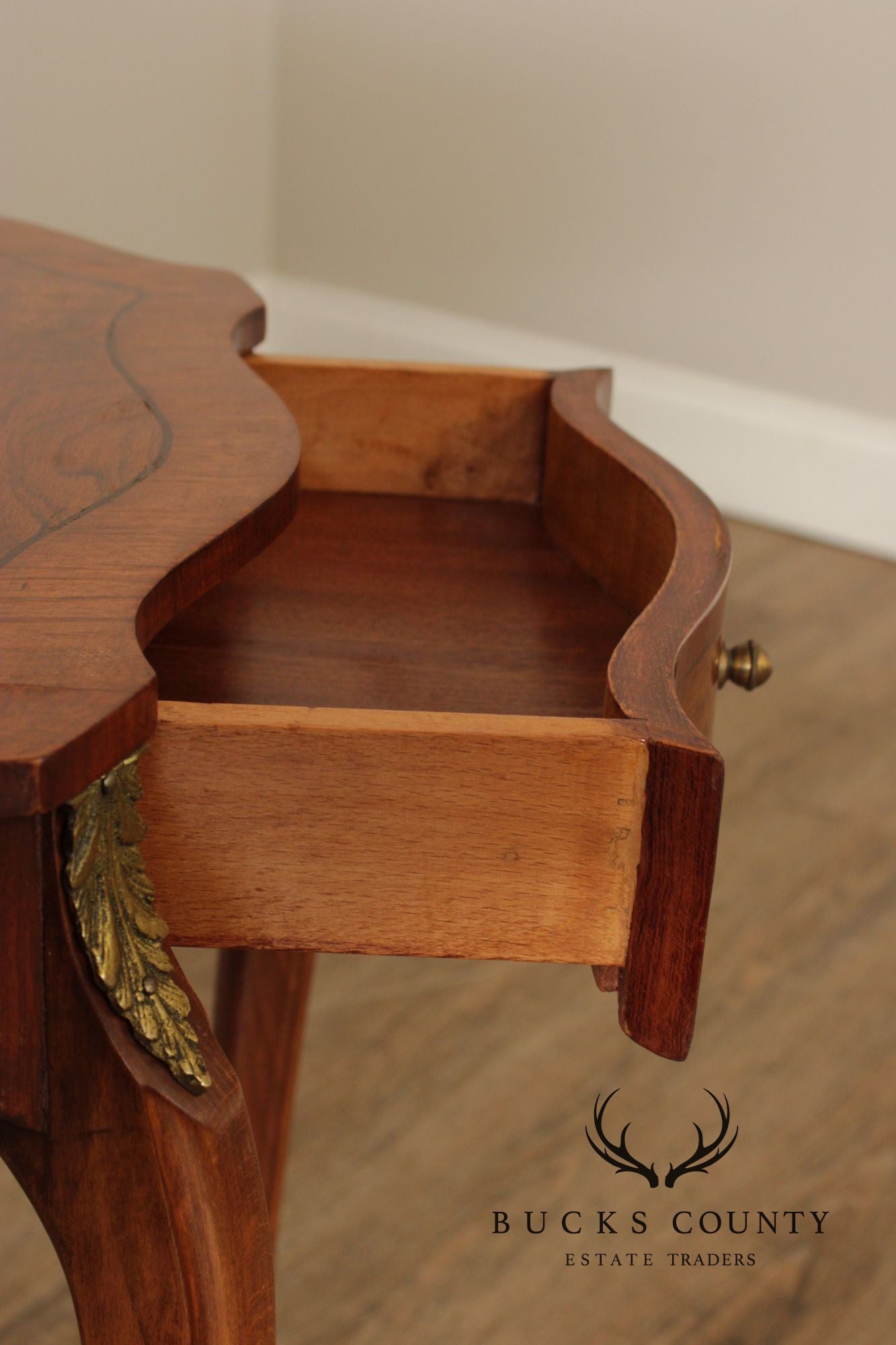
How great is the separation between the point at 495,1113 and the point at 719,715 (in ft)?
2.28

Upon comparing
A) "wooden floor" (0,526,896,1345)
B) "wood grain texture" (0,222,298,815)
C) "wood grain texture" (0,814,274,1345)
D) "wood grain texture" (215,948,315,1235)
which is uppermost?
"wood grain texture" (0,222,298,815)

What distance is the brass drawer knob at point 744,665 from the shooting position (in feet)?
1.81

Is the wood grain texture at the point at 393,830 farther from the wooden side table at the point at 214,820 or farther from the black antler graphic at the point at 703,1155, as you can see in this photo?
the black antler graphic at the point at 703,1155

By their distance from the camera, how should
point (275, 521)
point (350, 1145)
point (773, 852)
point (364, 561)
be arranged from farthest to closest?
point (773, 852) → point (350, 1145) → point (364, 561) → point (275, 521)

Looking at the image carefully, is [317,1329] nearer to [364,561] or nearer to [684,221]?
[364,561]

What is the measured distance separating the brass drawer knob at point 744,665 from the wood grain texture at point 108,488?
7.0 inches

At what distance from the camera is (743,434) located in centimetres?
221

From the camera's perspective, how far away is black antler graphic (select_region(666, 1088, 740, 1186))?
0.98 metres

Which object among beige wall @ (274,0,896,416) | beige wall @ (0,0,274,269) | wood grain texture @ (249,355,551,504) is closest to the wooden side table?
wood grain texture @ (249,355,551,504)

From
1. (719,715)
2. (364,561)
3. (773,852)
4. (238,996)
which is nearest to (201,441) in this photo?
(364,561)

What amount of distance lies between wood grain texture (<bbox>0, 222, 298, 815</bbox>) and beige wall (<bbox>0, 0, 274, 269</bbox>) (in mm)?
1624

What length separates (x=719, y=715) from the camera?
Answer: 5.36 feet

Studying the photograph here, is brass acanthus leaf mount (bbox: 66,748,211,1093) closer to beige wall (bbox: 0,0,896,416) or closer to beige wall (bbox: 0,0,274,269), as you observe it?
beige wall (bbox: 0,0,896,416)

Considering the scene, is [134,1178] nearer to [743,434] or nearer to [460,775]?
[460,775]
